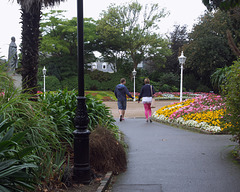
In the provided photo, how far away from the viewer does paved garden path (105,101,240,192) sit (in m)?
4.51

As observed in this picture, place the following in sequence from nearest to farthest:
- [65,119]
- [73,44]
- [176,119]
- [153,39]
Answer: [65,119]
[176,119]
[153,39]
[73,44]

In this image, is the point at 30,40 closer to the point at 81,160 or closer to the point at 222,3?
the point at 81,160

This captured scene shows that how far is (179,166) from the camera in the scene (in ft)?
18.4

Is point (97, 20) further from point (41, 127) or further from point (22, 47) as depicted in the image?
point (41, 127)

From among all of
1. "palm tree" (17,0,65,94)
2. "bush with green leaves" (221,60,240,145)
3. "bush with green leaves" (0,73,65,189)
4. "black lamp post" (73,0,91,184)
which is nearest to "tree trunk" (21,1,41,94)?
"palm tree" (17,0,65,94)

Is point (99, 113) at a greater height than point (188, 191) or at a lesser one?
greater

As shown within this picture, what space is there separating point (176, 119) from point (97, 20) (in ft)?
102

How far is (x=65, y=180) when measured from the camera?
14.3ft

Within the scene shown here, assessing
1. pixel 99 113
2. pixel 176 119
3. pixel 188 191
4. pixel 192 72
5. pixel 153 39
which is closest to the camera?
pixel 188 191

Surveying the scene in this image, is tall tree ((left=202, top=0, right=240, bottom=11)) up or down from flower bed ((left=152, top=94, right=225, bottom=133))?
up

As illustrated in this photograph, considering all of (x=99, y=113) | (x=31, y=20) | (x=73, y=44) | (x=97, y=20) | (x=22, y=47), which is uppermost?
(x=97, y=20)

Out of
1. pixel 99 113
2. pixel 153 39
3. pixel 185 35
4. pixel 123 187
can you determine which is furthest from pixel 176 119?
pixel 185 35

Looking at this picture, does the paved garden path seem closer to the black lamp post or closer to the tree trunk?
the black lamp post

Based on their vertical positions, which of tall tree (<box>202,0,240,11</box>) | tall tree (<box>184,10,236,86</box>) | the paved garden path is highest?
tall tree (<box>184,10,236,86</box>)
